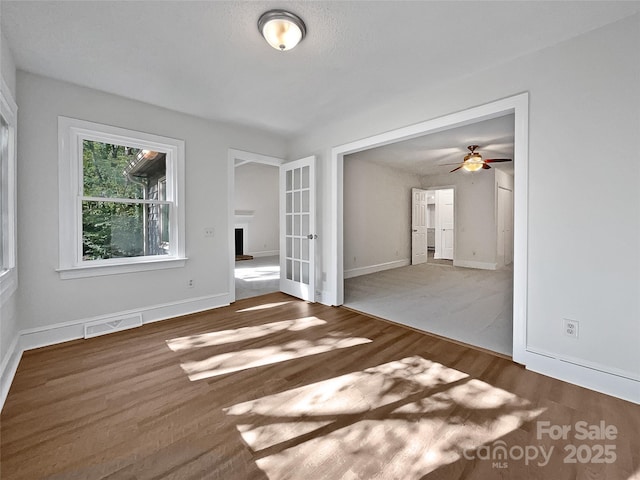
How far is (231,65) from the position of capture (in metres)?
2.55

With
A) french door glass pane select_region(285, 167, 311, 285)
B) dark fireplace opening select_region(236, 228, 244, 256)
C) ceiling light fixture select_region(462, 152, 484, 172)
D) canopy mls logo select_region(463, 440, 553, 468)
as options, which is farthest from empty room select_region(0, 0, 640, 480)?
dark fireplace opening select_region(236, 228, 244, 256)

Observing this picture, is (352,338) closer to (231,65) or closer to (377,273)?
(231,65)

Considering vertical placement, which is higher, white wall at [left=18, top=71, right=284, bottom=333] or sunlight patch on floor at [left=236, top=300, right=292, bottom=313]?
white wall at [left=18, top=71, right=284, bottom=333]

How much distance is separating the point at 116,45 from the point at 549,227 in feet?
12.3

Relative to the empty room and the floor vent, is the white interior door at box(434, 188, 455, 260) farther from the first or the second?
the floor vent

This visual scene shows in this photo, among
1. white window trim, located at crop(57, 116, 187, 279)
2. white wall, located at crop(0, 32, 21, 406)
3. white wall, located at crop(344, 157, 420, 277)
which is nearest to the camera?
white wall, located at crop(0, 32, 21, 406)

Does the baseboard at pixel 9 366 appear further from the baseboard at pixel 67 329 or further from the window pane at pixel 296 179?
the window pane at pixel 296 179

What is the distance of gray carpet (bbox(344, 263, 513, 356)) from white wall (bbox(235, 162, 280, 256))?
502 centimetres

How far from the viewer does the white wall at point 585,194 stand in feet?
6.27

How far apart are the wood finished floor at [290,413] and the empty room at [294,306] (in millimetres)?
15

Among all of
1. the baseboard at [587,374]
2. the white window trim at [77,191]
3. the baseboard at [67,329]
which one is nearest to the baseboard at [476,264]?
the baseboard at [587,374]

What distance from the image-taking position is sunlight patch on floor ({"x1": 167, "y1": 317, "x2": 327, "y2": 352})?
2762 mm

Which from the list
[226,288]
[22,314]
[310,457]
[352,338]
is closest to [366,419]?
[310,457]

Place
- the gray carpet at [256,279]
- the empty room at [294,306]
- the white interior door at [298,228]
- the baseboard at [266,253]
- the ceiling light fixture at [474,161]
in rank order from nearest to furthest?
1. the empty room at [294,306]
2. the white interior door at [298,228]
3. the gray carpet at [256,279]
4. the ceiling light fixture at [474,161]
5. the baseboard at [266,253]
